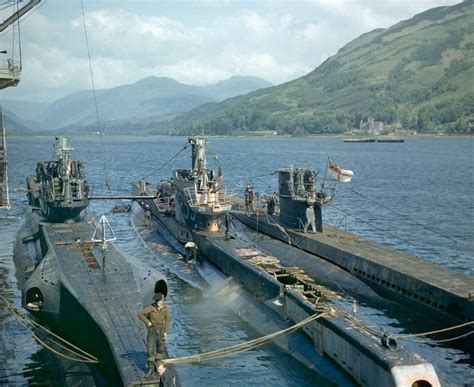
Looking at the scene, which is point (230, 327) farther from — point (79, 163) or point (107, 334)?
point (79, 163)

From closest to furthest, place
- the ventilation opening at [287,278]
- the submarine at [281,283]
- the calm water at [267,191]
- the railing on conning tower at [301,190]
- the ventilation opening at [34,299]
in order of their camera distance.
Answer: the submarine at [281,283] → the calm water at [267,191] → the ventilation opening at [287,278] → the ventilation opening at [34,299] → the railing on conning tower at [301,190]

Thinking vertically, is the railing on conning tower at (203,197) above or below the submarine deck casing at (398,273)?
above

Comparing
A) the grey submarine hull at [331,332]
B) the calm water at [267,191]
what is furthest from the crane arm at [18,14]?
the grey submarine hull at [331,332]

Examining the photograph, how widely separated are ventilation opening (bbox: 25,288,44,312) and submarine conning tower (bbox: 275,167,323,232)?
1585 centimetres

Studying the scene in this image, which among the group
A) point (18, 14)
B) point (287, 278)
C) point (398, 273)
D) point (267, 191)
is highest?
point (18, 14)

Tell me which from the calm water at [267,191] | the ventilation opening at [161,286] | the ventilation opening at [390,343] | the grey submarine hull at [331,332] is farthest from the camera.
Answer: the ventilation opening at [161,286]

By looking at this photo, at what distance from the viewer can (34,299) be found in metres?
26.0

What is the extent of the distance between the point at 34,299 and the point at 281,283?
1066cm

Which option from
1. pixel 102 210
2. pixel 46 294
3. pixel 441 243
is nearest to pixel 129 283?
pixel 46 294

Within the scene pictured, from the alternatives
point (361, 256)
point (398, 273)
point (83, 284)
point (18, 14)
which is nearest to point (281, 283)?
point (398, 273)

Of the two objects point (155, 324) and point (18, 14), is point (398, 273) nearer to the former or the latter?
point (155, 324)

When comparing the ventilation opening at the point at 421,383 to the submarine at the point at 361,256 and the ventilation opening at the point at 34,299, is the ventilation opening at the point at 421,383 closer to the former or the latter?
the submarine at the point at 361,256

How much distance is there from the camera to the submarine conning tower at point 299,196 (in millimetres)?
35312

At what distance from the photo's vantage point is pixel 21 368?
71.5 ft
